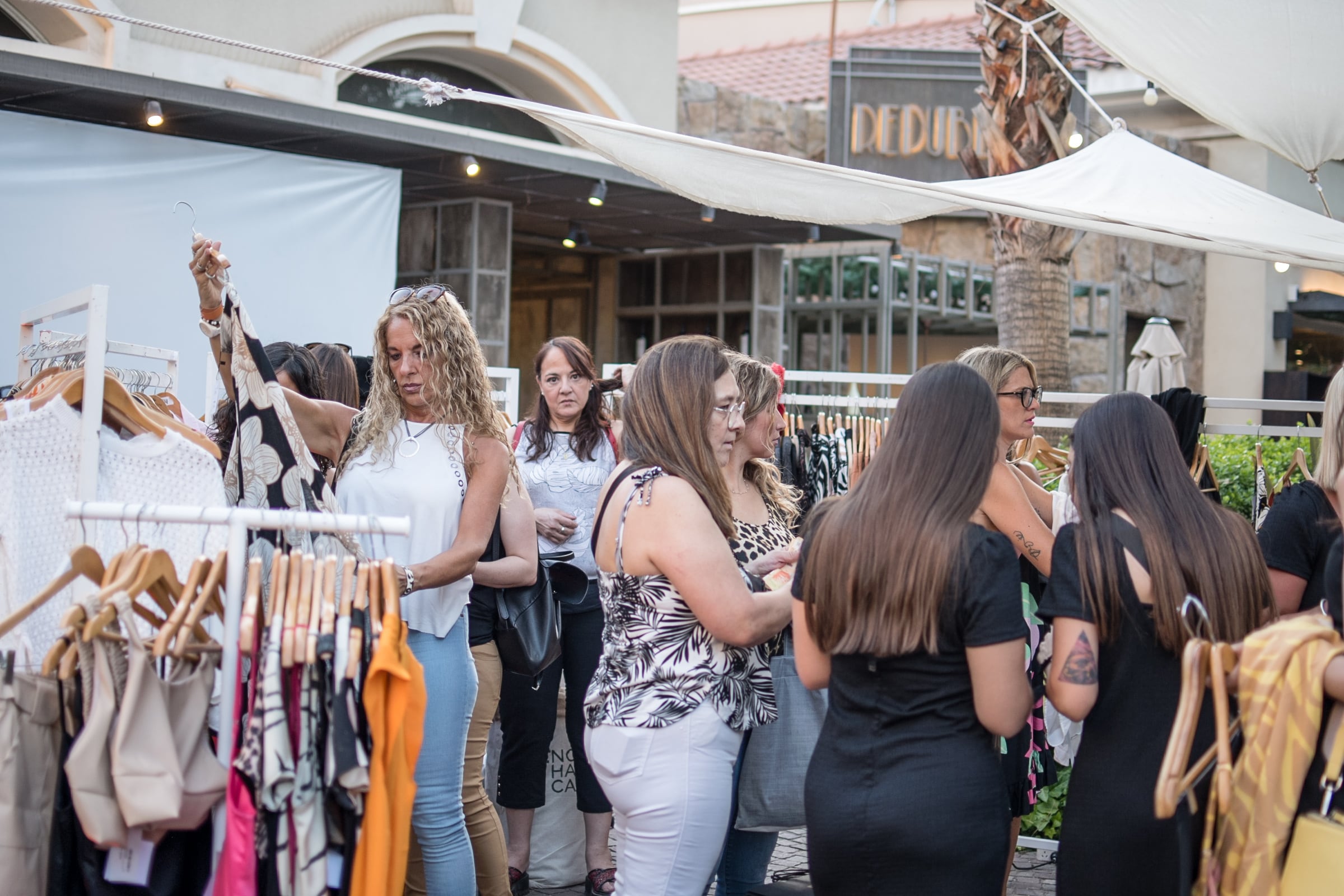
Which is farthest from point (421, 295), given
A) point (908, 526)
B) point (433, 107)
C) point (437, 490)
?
point (433, 107)

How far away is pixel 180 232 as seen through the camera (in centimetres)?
775

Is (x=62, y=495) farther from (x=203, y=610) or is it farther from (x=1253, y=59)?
(x=1253, y=59)

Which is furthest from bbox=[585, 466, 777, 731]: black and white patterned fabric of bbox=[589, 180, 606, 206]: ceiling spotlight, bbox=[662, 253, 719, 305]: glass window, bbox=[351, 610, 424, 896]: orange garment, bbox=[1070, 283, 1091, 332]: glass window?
bbox=[1070, 283, 1091, 332]: glass window

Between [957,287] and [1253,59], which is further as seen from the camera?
[957,287]

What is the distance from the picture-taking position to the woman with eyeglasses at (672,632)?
292 cm

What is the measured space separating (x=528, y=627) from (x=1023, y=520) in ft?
5.40

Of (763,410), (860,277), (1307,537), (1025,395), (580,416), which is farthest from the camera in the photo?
(860,277)

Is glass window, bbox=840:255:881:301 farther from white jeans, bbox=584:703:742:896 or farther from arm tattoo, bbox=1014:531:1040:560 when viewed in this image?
white jeans, bbox=584:703:742:896

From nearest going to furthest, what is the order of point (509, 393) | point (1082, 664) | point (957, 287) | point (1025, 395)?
point (1082, 664), point (1025, 395), point (509, 393), point (957, 287)

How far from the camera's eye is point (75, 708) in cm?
243

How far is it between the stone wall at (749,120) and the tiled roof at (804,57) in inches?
107

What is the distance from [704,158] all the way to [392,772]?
2769mm

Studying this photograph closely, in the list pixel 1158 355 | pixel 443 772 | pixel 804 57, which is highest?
pixel 804 57

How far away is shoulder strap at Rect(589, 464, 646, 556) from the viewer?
3.07 metres
